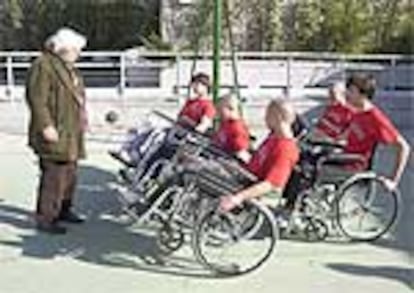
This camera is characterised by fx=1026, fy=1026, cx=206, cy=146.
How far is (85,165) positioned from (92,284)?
4.22m

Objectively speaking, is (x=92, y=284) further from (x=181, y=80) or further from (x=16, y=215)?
(x=181, y=80)

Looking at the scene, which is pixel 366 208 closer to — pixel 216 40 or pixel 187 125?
pixel 187 125

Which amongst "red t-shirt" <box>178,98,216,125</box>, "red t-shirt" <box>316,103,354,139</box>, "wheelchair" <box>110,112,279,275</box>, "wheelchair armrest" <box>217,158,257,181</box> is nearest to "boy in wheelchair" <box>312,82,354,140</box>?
"red t-shirt" <box>316,103,354,139</box>

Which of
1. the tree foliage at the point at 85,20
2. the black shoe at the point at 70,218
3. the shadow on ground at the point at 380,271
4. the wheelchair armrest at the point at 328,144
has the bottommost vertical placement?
the shadow on ground at the point at 380,271

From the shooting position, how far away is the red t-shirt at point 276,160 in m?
6.45

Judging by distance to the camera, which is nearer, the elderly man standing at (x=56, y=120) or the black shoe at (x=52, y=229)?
the elderly man standing at (x=56, y=120)

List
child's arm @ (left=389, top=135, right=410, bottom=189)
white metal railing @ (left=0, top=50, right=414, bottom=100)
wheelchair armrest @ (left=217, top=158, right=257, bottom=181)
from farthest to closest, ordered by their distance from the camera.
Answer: white metal railing @ (left=0, top=50, right=414, bottom=100), child's arm @ (left=389, top=135, right=410, bottom=189), wheelchair armrest @ (left=217, top=158, right=257, bottom=181)

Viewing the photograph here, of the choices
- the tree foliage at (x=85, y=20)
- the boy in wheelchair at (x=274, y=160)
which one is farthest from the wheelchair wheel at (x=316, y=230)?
the tree foliage at (x=85, y=20)

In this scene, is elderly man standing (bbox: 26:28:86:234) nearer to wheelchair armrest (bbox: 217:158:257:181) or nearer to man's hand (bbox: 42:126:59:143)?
man's hand (bbox: 42:126:59:143)

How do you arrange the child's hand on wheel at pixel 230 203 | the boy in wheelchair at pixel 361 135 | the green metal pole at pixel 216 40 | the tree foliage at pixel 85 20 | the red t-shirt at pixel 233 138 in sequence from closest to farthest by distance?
the child's hand on wheel at pixel 230 203
the boy in wheelchair at pixel 361 135
the red t-shirt at pixel 233 138
the green metal pole at pixel 216 40
the tree foliage at pixel 85 20

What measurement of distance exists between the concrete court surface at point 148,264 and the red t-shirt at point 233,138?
0.77 metres

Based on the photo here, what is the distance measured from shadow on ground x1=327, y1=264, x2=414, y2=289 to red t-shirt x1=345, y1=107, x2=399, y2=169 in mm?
926

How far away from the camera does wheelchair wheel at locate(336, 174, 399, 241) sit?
7.32m

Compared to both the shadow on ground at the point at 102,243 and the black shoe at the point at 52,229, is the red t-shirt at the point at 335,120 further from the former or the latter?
the black shoe at the point at 52,229
